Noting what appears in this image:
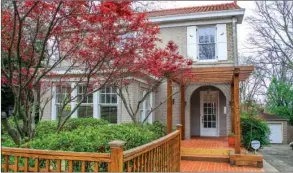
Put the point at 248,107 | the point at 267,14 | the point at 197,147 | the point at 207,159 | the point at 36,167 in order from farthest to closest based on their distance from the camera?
1. the point at 267,14
2. the point at 248,107
3. the point at 197,147
4. the point at 207,159
5. the point at 36,167

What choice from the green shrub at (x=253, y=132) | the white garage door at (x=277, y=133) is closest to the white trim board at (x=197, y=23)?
the green shrub at (x=253, y=132)

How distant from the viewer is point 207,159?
905 centimetres

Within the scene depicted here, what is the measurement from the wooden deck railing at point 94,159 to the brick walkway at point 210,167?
304 cm

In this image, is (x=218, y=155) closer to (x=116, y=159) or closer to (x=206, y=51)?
(x=206, y=51)

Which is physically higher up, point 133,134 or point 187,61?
point 187,61

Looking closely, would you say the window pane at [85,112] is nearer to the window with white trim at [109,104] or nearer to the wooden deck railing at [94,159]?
the window with white trim at [109,104]

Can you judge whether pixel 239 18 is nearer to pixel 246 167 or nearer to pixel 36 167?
pixel 246 167

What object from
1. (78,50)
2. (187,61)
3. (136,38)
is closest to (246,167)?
(187,61)

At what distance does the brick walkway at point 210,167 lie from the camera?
7922mm

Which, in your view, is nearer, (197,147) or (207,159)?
(207,159)

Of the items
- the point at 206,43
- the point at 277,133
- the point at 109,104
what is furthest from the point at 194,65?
the point at 277,133

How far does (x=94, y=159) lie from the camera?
9.91ft

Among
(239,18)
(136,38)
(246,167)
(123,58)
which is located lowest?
(246,167)

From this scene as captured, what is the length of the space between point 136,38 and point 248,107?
7.42 metres
